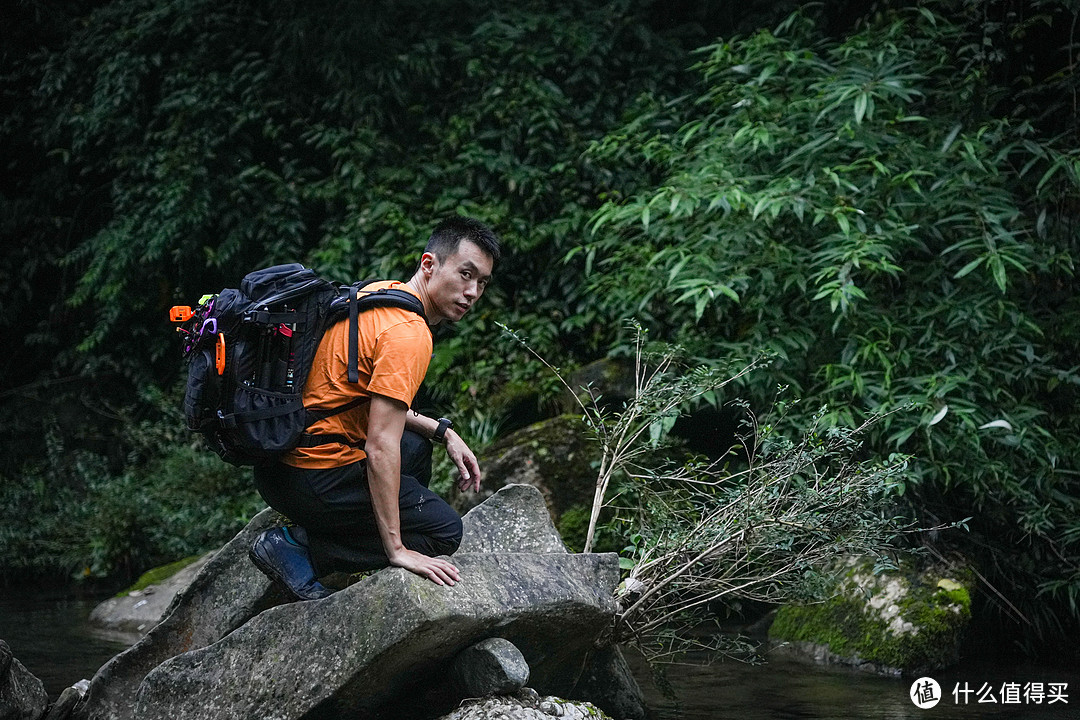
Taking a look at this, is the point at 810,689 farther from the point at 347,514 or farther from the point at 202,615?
the point at 202,615

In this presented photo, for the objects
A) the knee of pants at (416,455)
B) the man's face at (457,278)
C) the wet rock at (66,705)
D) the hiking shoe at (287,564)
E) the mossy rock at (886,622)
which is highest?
the man's face at (457,278)

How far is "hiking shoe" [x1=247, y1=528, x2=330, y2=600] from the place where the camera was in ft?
10.8

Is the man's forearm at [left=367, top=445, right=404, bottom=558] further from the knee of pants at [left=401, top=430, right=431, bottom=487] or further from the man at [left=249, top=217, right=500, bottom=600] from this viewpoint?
the knee of pants at [left=401, top=430, right=431, bottom=487]

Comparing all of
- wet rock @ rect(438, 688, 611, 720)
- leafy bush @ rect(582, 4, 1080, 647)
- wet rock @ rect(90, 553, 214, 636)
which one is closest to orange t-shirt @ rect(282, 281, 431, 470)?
wet rock @ rect(438, 688, 611, 720)

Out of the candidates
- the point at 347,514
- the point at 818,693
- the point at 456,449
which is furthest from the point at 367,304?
the point at 818,693

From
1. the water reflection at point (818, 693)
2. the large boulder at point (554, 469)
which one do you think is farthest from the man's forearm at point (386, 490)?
the large boulder at point (554, 469)

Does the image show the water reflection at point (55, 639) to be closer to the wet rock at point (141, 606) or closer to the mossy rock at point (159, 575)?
the wet rock at point (141, 606)

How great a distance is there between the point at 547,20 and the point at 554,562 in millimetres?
5507

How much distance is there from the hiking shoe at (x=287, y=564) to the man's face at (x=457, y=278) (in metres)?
0.91

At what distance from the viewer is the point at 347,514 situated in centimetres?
328

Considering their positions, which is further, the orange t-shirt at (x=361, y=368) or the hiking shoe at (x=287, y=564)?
the hiking shoe at (x=287, y=564)

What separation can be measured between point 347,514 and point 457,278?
2.71 feet

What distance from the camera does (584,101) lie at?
8.06 metres

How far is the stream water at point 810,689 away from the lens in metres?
4.11
